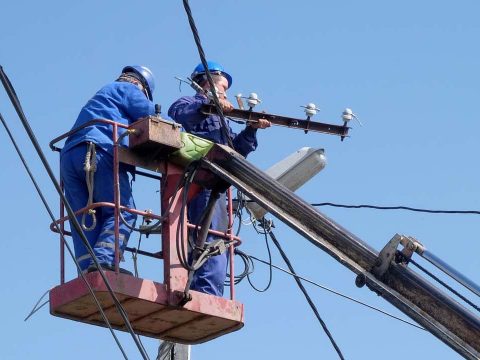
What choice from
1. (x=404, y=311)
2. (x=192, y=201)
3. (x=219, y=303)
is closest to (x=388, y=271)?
(x=404, y=311)

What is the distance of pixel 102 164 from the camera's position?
1090 centimetres

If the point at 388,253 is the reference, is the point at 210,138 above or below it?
above

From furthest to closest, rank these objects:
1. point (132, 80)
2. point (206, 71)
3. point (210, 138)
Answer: point (210, 138) < point (132, 80) < point (206, 71)

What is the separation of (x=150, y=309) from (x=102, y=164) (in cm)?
118

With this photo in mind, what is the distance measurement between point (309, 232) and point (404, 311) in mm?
944

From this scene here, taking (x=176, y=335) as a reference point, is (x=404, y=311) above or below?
below

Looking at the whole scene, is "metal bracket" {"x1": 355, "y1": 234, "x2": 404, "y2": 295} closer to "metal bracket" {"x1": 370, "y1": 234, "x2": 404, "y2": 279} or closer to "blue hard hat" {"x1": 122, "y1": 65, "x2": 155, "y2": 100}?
"metal bracket" {"x1": 370, "y1": 234, "x2": 404, "y2": 279}

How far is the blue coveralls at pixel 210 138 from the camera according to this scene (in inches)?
455

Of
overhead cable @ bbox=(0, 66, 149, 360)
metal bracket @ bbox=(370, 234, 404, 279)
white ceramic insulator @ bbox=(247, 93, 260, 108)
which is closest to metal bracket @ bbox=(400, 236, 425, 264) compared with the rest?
metal bracket @ bbox=(370, 234, 404, 279)

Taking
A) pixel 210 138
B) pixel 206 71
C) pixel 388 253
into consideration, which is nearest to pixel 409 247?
pixel 388 253

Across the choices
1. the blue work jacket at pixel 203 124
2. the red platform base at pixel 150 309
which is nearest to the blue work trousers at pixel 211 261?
the red platform base at pixel 150 309

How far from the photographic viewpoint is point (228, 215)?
11750mm

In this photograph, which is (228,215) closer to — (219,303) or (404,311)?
(219,303)

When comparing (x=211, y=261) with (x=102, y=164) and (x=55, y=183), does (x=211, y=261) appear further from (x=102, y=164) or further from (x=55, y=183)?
(x=55, y=183)
